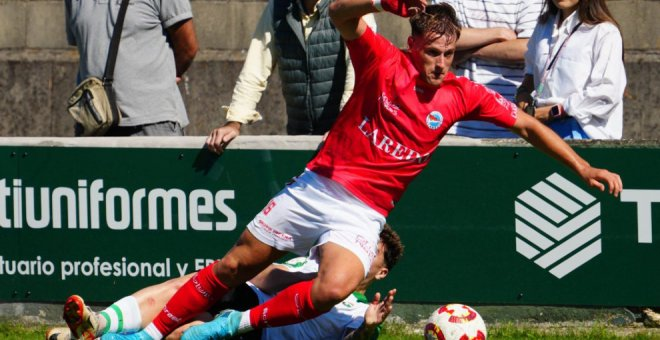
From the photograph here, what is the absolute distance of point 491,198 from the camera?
8.12 meters

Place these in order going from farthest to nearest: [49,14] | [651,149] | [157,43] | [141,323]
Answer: [49,14] < [157,43] < [651,149] < [141,323]

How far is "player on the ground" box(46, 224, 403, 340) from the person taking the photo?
688 centimetres

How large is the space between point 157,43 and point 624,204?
3.09 meters

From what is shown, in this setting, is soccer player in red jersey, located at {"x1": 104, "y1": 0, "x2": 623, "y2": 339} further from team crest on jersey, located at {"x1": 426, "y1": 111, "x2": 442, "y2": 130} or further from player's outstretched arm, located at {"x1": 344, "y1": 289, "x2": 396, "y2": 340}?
player's outstretched arm, located at {"x1": 344, "y1": 289, "x2": 396, "y2": 340}

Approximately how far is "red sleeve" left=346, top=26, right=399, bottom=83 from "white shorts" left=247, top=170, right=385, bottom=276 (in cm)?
62

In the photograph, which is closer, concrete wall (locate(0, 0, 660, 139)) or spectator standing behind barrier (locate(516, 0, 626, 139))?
spectator standing behind barrier (locate(516, 0, 626, 139))

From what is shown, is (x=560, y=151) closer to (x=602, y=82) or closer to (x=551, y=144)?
(x=551, y=144)

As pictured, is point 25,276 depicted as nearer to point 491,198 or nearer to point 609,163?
point 491,198

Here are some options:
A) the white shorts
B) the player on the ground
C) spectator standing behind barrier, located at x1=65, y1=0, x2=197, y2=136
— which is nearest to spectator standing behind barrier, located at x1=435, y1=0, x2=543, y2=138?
the player on the ground

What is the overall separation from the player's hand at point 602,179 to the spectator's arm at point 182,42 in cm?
302

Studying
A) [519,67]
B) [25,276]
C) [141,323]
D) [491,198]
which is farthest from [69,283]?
[519,67]

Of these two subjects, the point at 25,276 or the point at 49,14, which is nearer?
the point at 25,276

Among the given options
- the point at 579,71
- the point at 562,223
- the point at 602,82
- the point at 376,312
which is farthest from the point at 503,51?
the point at 376,312

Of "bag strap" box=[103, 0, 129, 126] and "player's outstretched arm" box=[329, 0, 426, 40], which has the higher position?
"player's outstretched arm" box=[329, 0, 426, 40]
